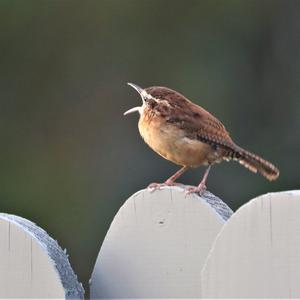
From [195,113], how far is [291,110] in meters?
7.39

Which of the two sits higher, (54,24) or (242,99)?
(54,24)

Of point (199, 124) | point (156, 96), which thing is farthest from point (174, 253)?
point (156, 96)

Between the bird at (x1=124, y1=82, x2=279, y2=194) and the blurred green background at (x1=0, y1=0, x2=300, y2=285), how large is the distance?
6.32 meters

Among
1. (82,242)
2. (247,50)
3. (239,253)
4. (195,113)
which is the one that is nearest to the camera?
(239,253)

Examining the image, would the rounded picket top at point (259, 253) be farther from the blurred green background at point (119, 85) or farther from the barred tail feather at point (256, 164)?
the blurred green background at point (119, 85)

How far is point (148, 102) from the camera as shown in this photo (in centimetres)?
412

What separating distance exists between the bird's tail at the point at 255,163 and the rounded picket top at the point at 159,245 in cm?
50

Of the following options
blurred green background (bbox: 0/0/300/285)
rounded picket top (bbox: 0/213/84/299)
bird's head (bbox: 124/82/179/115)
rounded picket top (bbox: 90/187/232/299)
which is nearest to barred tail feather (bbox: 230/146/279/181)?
bird's head (bbox: 124/82/179/115)

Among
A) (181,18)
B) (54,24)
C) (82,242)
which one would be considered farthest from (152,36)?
(82,242)

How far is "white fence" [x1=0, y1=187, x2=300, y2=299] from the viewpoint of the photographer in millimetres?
2422

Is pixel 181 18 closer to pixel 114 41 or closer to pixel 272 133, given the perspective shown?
pixel 114 41

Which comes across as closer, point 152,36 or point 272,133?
point 272,133

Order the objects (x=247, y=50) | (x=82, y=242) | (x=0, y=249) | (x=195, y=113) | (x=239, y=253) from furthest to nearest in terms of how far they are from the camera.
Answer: (x=247, y=50) → (x=82, y=242) → (x=195, y=113) → (x=0, y=249) → (x=239, y=253)

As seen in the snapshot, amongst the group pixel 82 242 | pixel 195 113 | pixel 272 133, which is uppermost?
pixel 195 113
